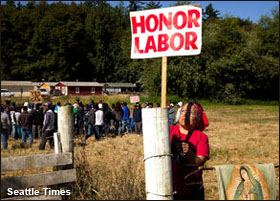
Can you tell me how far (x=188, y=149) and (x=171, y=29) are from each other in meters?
1.15

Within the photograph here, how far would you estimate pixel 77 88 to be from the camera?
6975cm

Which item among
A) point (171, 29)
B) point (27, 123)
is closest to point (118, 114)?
point (27, 123)

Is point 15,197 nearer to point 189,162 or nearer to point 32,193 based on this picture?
point 32,193

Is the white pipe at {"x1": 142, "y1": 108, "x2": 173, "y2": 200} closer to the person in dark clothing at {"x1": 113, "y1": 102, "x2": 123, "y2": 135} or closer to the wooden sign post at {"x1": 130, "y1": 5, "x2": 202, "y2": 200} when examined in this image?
the wooden sign post at {"x1": 130, "y1": 5, "x2": 202, "y2": 200}

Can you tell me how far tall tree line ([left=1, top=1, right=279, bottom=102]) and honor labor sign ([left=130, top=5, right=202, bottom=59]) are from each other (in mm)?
12809

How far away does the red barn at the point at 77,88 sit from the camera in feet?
219

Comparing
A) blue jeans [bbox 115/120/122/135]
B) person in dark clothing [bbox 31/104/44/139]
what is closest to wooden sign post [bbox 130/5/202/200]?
person in dark clothing [bbox 31/104/44/139]

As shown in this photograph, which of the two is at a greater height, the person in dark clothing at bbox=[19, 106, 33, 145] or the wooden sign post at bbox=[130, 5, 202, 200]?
the wooden sign post at bbox=[130, 5, 202, 200]

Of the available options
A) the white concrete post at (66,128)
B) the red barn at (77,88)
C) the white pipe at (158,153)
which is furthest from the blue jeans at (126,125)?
the red barn at (77,88)

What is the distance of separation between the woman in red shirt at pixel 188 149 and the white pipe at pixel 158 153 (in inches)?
21.1

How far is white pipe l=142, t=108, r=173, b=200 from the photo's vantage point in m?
2.33

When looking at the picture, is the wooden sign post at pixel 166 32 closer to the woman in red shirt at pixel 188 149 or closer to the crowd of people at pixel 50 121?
the woman in red shirt at pixel 188 149

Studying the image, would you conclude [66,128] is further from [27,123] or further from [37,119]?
[37,119]

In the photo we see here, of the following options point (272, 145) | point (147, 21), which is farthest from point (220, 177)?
point (272, 145)
